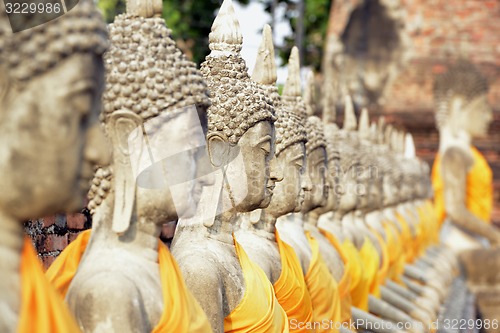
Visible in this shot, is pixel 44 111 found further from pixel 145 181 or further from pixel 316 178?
pixel 316 178

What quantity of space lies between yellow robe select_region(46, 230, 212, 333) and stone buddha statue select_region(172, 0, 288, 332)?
0.68 meters

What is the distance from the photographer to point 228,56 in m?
5.29

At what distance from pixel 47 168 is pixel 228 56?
98.0 inches

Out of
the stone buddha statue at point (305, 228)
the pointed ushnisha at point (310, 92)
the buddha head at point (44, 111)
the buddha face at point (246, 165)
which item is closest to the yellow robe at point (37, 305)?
the buddha head at point (44, 111)

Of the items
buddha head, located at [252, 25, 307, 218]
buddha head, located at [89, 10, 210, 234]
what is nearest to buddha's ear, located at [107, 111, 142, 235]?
buddha head, located at [89, 10, 210, 234]

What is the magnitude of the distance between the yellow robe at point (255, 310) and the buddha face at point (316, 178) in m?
1.81

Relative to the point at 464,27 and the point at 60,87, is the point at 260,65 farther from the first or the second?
the point at 464,27

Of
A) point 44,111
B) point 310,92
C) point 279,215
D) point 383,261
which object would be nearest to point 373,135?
point 383,261

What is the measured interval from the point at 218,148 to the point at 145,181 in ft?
4.45

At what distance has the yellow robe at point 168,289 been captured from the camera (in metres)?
3.63

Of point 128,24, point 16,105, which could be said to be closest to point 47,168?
point 16,105

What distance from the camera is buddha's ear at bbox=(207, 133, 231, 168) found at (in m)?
5.09

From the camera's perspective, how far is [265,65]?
5863mm

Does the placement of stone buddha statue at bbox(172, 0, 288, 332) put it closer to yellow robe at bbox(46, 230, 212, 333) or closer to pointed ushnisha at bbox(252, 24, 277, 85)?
pointed ushnisha at bbox(252, 24, 277, 85)
